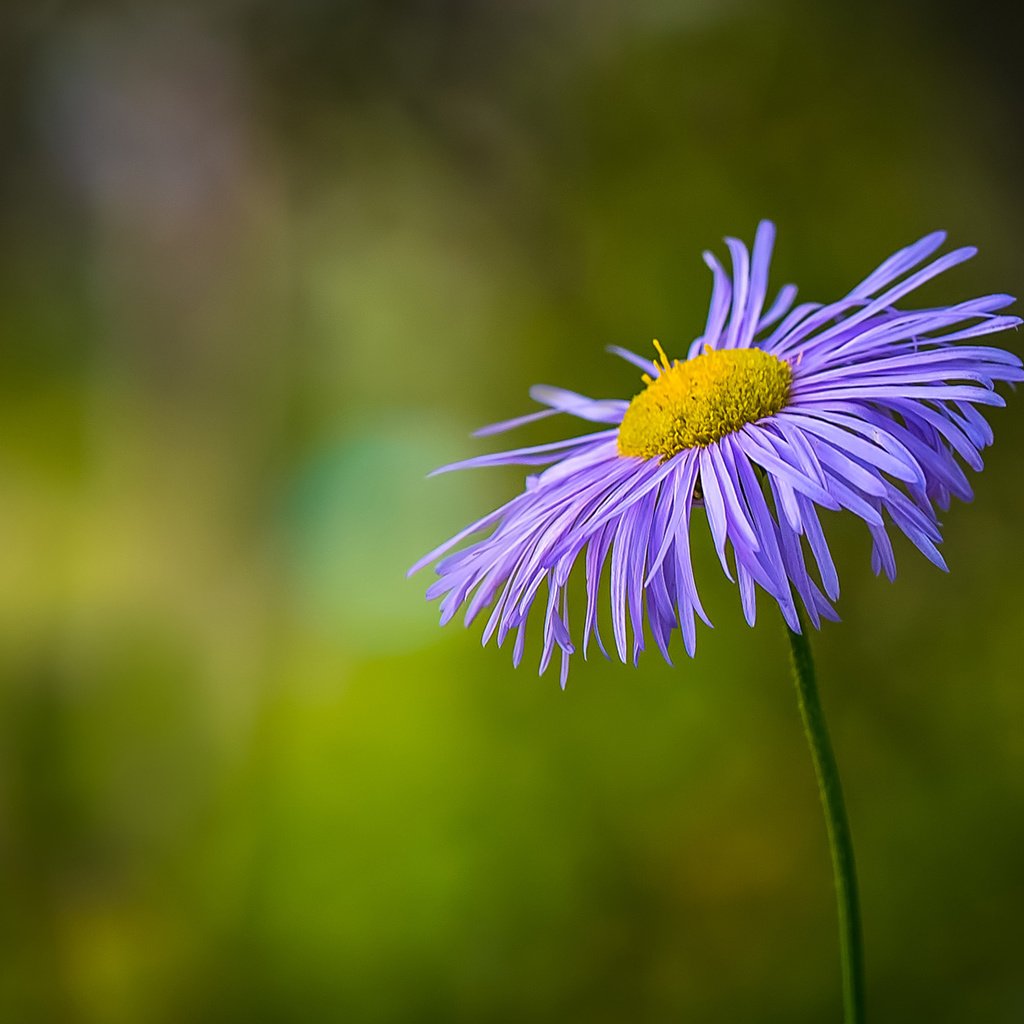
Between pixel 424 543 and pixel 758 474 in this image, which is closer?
pixel 758 474

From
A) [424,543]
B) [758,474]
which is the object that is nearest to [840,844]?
[758,474]

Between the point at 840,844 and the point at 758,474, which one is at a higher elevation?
the point at 758,474

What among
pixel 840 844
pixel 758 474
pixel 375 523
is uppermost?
pixel 375 523

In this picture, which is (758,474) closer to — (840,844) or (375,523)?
(840,844)

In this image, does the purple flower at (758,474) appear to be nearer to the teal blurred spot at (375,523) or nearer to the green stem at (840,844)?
the green stem at (840,844)

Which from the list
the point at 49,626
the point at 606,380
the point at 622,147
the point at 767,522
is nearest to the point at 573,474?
the point at 767,522

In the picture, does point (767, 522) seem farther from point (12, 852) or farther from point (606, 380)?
point (12, 852)

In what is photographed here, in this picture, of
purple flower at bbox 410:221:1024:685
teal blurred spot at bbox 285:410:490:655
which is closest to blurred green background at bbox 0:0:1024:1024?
teal blurred spot at bbox 285:410:490:655
